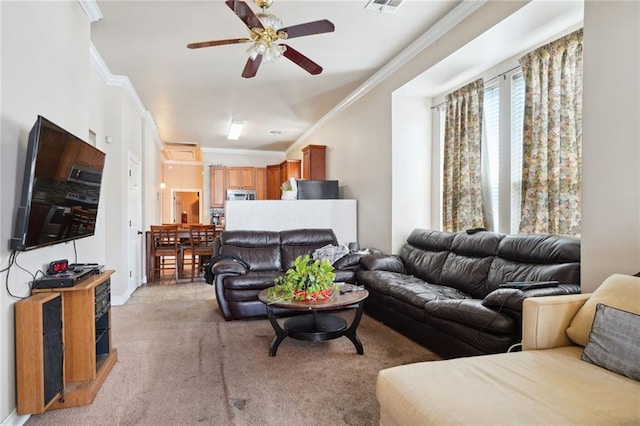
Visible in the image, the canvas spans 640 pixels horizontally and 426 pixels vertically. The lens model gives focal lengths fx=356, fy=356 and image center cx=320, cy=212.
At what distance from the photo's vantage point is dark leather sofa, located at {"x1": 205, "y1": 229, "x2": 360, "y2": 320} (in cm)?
395

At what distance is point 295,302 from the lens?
9.39ft

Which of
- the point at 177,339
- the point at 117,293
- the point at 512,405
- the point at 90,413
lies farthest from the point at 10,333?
the point at 117,293

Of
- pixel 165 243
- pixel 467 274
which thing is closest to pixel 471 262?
pixel 467 274

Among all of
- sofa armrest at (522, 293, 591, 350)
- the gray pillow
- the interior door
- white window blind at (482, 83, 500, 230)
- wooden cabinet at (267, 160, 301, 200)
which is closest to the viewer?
the gray pillow

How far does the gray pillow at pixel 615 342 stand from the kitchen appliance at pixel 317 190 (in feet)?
14.2

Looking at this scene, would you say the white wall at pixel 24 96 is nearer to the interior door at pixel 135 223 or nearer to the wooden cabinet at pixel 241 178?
the interior door at pixel 135 223

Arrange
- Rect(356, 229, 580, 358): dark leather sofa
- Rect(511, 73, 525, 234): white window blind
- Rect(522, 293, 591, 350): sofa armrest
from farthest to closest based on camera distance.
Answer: Rect(511, 73, 525, 234): white window blind → Rect(356, 229, 580, 358): dark leather sofa → Rect(522, 293, 591, 350): sofa armrest

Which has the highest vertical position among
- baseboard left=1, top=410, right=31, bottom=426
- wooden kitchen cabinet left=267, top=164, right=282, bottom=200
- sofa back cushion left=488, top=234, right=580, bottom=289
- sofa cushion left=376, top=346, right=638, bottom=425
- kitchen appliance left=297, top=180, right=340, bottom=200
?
wooden kitchen cabinet left=267, top=164, right=282, bottom=200

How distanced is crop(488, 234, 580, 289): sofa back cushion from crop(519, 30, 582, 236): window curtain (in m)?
0.28

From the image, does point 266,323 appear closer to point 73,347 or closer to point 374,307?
point 374,307

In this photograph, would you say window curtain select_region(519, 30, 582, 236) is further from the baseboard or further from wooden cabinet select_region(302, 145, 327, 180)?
wooden cabinet select_region(302, 145, 327, 180)

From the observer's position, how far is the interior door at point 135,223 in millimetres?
5224

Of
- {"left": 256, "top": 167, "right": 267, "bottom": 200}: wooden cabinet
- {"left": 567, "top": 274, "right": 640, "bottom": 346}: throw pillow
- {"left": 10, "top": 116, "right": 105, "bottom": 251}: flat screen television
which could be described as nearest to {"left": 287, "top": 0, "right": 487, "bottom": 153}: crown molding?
{"left": 567, "top": 274, "right": 640, "bottom": 346}: throw pillow

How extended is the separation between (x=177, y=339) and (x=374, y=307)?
2.03 metres
